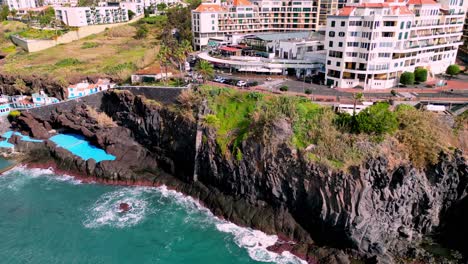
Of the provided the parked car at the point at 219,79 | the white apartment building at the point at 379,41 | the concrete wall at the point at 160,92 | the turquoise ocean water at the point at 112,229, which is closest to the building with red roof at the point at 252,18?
the parked car at the point at 219,79

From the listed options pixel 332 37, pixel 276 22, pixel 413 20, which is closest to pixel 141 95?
pixel 332 37

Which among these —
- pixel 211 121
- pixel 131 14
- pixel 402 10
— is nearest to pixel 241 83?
pixel 211 121

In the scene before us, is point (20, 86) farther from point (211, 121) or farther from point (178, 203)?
point (178, 203)

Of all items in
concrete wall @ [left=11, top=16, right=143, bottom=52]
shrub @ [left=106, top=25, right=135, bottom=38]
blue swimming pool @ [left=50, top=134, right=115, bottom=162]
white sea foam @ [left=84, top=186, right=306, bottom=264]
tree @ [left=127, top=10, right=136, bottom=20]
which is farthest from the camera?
tree @ [left=127, top=10, right=136, bottom=20]

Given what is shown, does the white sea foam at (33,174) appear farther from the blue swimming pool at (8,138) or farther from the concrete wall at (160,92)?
the concrete wall at (160,92)

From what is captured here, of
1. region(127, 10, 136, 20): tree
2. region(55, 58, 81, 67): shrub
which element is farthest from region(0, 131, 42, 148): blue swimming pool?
region(127, 10, 136, 20): tree

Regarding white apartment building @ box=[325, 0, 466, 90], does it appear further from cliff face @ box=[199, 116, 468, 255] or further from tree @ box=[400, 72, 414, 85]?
cliff face @ box=[199, 116, 468, 255]
